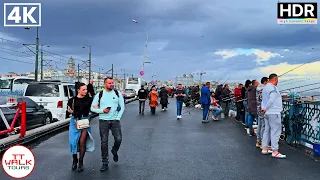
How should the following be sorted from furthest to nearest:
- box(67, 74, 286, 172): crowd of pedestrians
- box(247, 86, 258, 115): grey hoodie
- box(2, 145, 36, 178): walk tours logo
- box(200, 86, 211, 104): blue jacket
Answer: box(200, 86, 211, 104): blue jacket, box(247, 86, 258, 115): grey hoodie, box(67, 74, 286, 172): crowd of pedestrians, box(2, 145, 36, 178): walk tours logo

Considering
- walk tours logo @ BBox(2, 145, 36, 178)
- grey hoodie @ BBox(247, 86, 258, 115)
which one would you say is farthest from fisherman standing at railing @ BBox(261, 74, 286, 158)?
walk tours logo @ BBox(2, 145, 36, 178)

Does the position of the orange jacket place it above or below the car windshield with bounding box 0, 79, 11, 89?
below

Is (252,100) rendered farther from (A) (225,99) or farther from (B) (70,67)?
(B) (70,67)

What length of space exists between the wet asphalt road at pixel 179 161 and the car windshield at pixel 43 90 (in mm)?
4124

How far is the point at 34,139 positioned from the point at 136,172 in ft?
16.1

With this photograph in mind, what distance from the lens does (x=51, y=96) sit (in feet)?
47.8

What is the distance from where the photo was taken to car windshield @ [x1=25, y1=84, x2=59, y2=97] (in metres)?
14.6

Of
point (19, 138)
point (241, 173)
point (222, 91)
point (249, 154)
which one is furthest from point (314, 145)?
point (222, 91)

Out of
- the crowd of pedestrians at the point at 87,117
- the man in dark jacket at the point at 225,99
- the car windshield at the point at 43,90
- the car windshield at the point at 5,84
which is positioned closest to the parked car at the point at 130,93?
the car windshield at the point at 5,84

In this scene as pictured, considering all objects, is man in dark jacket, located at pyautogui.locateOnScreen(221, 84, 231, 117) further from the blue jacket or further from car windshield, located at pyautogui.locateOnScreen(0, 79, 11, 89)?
car windshield, located at pyautogui.locateOnScreen(0, 79, 11, 89)

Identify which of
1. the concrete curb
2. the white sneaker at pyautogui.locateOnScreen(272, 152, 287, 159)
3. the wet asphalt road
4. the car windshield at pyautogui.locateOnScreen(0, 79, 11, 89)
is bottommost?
the wet asphalt road

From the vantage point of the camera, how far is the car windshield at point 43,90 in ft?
48.0

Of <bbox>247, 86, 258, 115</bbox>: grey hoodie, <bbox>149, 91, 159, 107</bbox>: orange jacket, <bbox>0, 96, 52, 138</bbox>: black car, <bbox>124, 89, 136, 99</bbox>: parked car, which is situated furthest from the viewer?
<bbox>124, 89, 136, 99</bbox>: parked car

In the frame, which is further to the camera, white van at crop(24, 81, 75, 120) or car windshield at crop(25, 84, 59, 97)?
car windshield at crop(25, 84, 59, 97)
